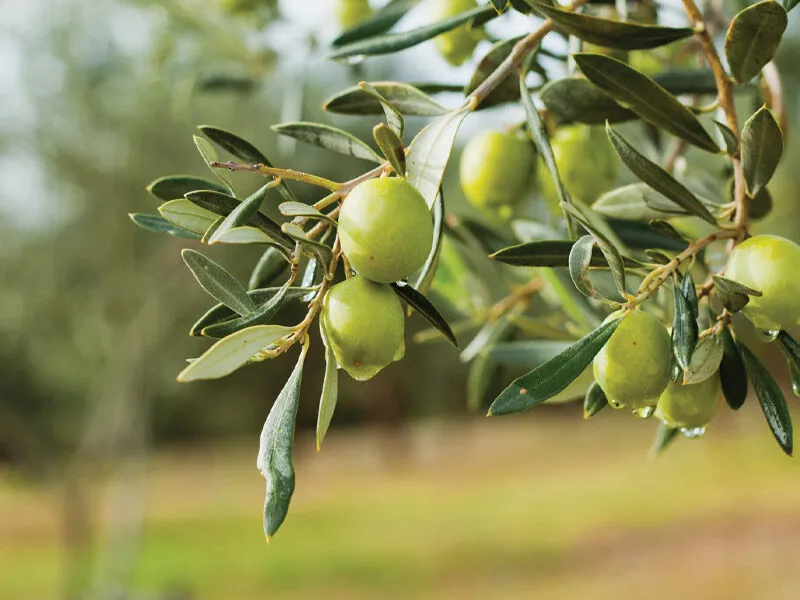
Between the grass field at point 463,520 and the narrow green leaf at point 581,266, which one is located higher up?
the narrow green leaf at point 581,266

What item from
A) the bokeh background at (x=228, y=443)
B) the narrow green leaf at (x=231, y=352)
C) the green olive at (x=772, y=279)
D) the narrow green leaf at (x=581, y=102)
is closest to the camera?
the narrow green leaf at (x=231, y=352)

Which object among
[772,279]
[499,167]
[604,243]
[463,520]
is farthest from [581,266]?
[463,520]

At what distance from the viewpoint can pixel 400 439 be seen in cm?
2014

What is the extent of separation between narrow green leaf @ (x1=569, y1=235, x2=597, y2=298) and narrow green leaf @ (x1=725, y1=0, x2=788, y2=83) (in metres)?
0.19

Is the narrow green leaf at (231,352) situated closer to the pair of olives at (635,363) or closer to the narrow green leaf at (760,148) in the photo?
the pair of olives at (635,363)

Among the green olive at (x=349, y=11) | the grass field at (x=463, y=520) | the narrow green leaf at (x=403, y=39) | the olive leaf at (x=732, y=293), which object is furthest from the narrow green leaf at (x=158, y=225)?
the grass field at (x=463, y=520)

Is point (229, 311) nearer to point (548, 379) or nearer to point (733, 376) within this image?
point (548, 379)

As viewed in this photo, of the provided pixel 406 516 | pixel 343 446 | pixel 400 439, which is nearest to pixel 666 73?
pixel 406 516

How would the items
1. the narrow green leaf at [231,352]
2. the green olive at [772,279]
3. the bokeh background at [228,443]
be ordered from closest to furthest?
1. the narrow green leaf at [231,352]
2. the green olive at [772,279]
3. the bokeh background at [228,443]

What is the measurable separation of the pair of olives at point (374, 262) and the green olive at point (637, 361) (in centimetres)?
15

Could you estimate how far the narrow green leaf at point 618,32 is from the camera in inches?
22.0

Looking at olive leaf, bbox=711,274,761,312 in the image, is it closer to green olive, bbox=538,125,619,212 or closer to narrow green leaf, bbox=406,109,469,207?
narrow green leaf, bbox=406,109,469,207

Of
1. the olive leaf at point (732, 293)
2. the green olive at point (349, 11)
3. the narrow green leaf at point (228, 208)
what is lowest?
the olive leaf at point (732, 293)

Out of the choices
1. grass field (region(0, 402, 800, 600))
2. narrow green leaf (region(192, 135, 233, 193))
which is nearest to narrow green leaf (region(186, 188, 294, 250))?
narrow green leaf (region(192, 135, 233, 193))
